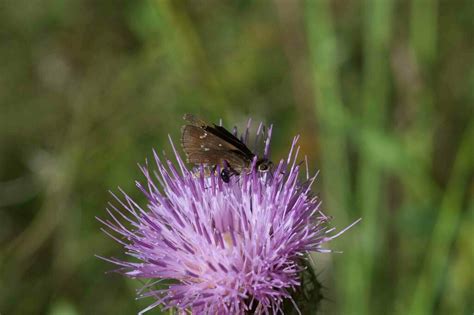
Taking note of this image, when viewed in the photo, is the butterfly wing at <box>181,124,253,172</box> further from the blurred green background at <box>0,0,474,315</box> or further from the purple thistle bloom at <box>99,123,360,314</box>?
the blurred green background at <box>0,0,474,315</box>

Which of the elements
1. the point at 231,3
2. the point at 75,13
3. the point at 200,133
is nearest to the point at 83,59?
the point at 75,13

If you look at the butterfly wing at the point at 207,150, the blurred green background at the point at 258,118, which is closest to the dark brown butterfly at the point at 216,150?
the butterfly wing at the point at 207,150

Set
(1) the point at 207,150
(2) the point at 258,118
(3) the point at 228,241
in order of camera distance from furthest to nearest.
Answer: (2) the point at 258,118, (1) the point at 207,150, (3) the point at 228,241

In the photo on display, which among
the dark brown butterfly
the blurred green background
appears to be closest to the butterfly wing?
the dark brown butterfly

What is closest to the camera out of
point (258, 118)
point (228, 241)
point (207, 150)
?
point (228, 241)

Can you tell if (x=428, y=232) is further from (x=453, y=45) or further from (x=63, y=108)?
(x=63, y=108)

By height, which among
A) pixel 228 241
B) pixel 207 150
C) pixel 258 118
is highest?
pixel 258 118

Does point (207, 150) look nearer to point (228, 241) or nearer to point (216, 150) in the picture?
point (216, 150)

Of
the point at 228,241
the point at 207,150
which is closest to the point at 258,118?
the point at 207,150
